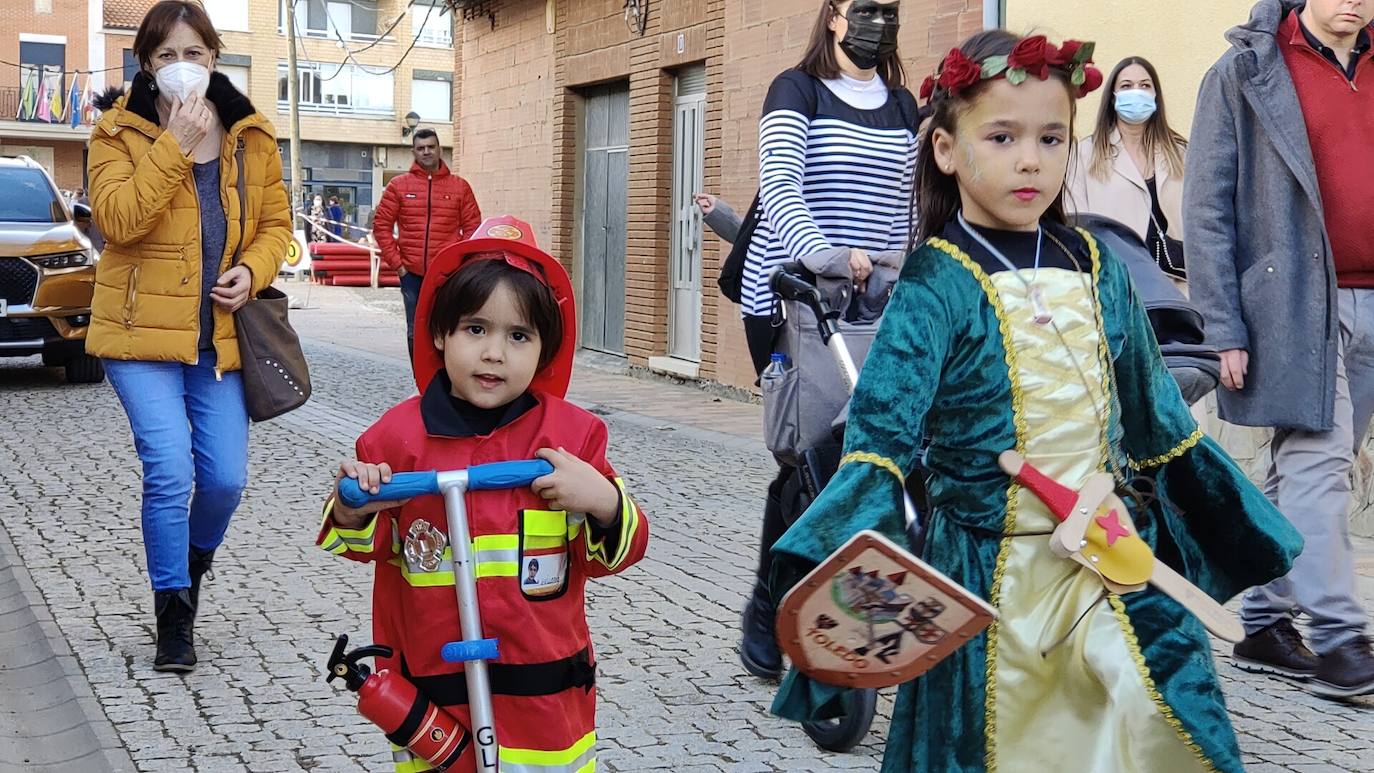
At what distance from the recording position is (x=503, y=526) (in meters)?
2.90

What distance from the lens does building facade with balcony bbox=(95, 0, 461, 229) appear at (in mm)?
58188

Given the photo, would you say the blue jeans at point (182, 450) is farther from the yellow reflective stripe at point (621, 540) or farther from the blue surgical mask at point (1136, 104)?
the blue surgical mask at point (1136, 104)

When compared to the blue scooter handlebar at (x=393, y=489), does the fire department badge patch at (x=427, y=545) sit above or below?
below

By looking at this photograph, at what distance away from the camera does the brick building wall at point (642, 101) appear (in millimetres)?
12930

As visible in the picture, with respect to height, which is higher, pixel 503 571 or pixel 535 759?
pixel 503 571

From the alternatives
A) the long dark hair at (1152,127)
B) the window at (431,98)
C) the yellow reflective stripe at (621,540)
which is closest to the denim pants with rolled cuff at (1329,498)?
the long dark hair at (1152,127)

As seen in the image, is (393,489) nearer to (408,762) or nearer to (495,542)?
(495,542)

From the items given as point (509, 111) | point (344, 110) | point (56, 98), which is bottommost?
point (509, 111)

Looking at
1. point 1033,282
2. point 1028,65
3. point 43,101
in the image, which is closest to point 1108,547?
point 1033,282

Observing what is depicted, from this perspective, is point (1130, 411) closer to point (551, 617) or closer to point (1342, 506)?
point (551, 617)

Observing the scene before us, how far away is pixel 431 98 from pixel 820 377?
5899 centimetres

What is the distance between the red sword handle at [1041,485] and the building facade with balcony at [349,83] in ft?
187

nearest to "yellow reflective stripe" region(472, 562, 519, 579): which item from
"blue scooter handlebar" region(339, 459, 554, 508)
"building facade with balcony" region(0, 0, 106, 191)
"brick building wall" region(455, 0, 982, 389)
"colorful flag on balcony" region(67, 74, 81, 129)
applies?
"blue scooter handlebar" region(339, 459, 554, 508)

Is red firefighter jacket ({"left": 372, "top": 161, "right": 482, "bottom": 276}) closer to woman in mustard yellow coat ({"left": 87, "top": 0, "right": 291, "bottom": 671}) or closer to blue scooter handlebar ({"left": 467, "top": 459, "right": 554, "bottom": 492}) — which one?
woman in mustard yellow coat ({"left": 87, "top": 0, "right": 291, "bottom": 671})
